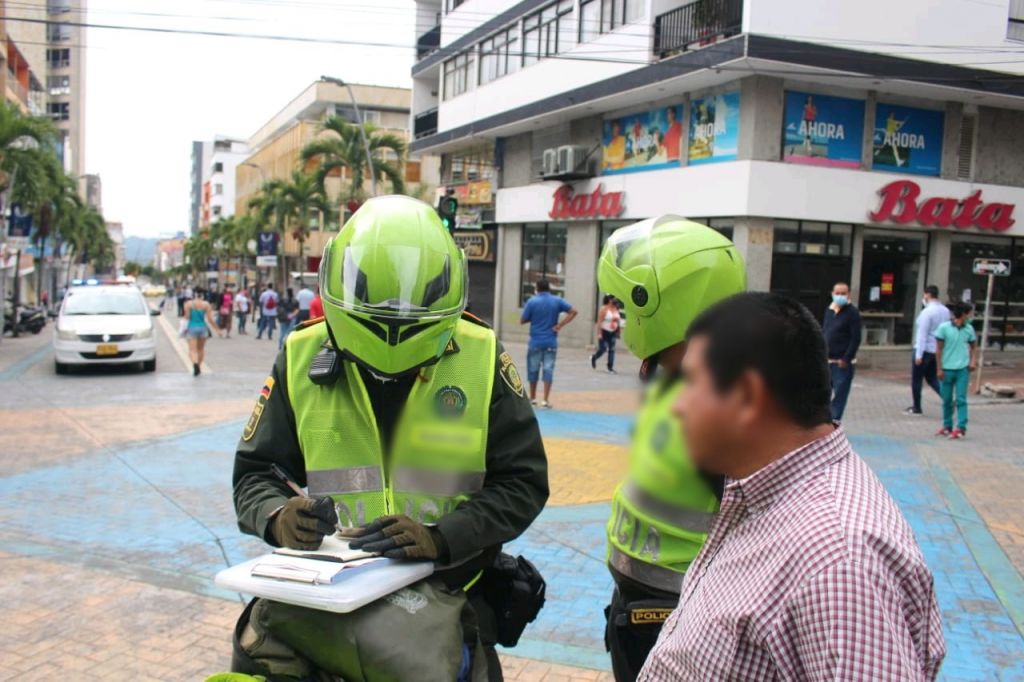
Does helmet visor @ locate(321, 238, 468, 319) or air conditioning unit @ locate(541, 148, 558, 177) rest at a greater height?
air conditioning unit @ locate(541, 148, 558, 177)

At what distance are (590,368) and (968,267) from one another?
10.9 metres

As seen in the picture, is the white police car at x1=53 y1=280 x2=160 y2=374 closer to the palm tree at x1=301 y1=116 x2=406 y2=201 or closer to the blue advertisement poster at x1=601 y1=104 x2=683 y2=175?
the blue advertisement poster at x1=601 y1=104 x2=683 y2=175

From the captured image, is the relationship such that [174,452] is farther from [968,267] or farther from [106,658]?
[968,267]

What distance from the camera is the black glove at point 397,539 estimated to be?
74.4 inches

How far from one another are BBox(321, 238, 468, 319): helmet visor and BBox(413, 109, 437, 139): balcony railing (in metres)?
34.6

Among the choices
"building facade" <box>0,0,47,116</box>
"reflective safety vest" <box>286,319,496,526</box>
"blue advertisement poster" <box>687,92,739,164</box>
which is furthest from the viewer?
"building facade" <box>0,0,47,116</box>

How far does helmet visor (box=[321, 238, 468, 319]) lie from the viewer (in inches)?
81.7

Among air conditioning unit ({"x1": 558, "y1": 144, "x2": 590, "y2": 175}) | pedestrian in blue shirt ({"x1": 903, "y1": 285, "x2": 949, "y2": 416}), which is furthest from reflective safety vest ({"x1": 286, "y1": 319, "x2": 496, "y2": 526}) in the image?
air conditioning unit ({"x1": 558, "y1": 144, "x2": 590, "y2": 175})

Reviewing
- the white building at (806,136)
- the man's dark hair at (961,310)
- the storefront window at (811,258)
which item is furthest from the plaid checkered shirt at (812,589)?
→ the storefront window at (811,258)

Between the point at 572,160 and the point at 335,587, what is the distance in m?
23.7

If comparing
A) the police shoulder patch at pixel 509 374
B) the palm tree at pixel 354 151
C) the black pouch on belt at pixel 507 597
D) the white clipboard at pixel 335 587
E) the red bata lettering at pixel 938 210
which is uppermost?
the palm tree at pixel 354 151

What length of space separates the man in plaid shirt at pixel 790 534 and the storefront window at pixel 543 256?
24795 millimetres

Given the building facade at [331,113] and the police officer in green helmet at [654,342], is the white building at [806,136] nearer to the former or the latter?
the police officer in green helmet at [654,342]

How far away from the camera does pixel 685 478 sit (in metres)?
1.22
